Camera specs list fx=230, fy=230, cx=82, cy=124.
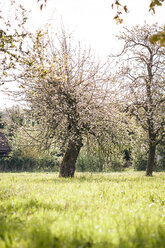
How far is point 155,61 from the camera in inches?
599

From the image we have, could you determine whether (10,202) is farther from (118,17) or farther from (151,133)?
(151,133)

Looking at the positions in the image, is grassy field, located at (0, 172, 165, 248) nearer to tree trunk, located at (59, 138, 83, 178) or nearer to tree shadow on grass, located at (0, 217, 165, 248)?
tree shadow on grass, located at (0, 217, 165, 248)

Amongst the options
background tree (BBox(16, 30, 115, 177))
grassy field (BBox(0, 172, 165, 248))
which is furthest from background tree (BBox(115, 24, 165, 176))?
grassy field (BBox(0, 172, 165, 248))

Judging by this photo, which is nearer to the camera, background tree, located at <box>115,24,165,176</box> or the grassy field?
the grassy field

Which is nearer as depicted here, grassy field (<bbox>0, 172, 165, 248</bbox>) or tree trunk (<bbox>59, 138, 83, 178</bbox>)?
grassy field (<bbox>0, 172, 165, 248</bbox>)

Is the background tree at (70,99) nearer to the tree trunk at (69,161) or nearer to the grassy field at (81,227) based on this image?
the tree trunk at (69,161)

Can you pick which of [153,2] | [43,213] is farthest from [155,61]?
[43,213]

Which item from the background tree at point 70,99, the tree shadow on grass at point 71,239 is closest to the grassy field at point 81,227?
the tree shadow on grass at point 71,239

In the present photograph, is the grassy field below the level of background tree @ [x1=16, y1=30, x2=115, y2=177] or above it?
below

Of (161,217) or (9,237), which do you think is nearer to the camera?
(9,237)

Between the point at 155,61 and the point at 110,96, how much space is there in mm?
5299

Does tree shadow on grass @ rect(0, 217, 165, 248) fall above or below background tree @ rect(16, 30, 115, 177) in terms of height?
below

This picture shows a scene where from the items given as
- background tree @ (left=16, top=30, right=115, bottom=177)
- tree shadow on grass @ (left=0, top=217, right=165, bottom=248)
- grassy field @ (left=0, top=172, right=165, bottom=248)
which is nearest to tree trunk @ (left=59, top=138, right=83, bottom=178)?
background tree @ (left=16, top=30, right=115, bottom=177)

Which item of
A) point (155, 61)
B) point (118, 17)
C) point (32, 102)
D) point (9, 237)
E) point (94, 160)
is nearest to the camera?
point (9, 237)
